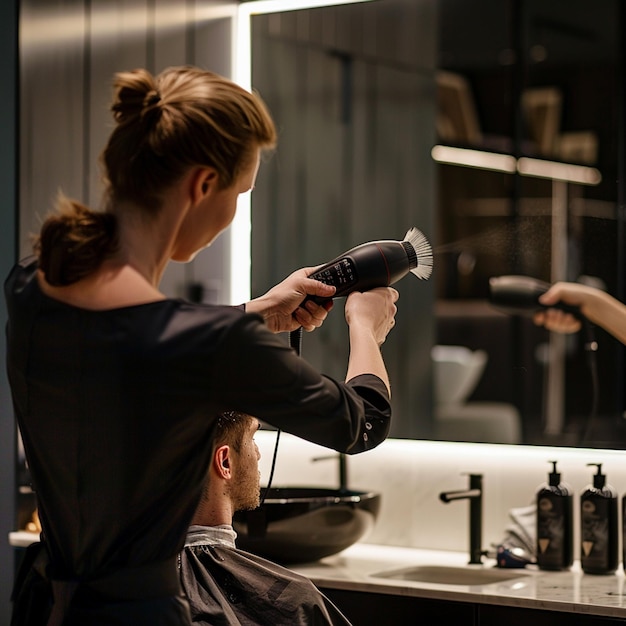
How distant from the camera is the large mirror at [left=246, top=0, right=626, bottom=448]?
2.70m

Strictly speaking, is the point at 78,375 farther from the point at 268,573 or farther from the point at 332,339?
the point at 332,339

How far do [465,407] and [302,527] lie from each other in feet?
1.85

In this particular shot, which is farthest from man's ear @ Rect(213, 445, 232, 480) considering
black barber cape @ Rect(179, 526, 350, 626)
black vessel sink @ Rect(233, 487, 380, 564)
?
Result: black vessel sink @ Rect(233, 487, 380, 564)

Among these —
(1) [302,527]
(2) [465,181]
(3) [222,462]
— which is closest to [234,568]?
(3) [222,462]

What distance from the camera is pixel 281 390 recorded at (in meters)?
1.45

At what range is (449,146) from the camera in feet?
9.41

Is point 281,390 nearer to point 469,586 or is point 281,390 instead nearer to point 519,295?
point 469,586

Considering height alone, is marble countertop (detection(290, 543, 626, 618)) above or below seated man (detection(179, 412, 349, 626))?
below

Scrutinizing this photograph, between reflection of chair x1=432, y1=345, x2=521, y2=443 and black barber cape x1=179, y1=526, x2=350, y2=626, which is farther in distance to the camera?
reflection of chair x1=432, y1=345, x2=521, y2=443

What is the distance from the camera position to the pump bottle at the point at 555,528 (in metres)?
2.61

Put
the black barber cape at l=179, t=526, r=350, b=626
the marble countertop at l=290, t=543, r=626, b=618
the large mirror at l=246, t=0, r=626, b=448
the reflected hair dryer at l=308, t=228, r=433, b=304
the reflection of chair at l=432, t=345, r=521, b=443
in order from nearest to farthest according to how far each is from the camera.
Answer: the reflected hair dryer at l=308, t=228, r=433, b=304, the black barber cape at l=179, t=526, r=350, b=626, the marble countertop at l=290, t=543, r=626, b=618, the large mirror at l=246, t=0, r=626, b=448, the reflection of chair at l=432, t=345, r=521, b=443

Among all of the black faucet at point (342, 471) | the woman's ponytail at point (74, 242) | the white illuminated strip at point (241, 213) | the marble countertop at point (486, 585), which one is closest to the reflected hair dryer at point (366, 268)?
the woman's ponytail at point (74, 242)

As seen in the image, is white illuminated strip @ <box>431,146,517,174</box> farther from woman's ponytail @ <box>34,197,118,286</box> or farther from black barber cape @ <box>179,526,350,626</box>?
woman's ponytail @ <box>34,197,118,286</box>

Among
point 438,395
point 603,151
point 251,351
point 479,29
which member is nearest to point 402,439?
point 438,395
